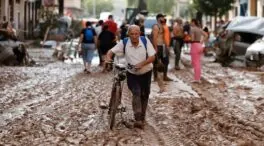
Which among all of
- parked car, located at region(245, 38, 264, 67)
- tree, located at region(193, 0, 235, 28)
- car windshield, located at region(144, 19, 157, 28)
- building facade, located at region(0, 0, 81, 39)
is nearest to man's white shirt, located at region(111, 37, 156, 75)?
parked car, located at region(245, 38, 264, 67)

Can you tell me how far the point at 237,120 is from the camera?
11.2m

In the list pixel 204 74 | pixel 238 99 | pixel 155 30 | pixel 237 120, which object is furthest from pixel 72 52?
pixel 237 120

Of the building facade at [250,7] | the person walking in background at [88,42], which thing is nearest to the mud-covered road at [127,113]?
the person walking in background at [88,42]

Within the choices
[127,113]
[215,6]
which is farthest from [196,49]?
[215,6]

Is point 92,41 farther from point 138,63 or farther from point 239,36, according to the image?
point 138,63

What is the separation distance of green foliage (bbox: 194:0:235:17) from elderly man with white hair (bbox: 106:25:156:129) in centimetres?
4220

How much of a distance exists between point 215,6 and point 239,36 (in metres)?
26.4

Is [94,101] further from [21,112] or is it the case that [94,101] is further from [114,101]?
[114,101]

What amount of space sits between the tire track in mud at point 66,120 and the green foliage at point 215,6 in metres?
36.6

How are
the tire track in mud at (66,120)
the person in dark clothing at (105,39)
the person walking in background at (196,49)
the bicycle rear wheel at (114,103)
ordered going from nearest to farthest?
1. the tire track in mud at (66,120)
2. the bicycle rear wheel at (114,103)
3. the person walking in background at (196,49)
4. the person in dark clothing at (105,39)

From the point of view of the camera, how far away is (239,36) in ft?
86.1

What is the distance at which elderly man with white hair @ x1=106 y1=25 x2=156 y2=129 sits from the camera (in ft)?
33.6

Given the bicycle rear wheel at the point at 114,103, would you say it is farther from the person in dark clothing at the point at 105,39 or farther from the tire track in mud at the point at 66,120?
the person in dark clothing at the point at 105,39

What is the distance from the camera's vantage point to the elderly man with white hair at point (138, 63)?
10.2 metres
